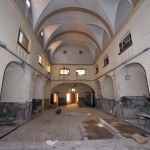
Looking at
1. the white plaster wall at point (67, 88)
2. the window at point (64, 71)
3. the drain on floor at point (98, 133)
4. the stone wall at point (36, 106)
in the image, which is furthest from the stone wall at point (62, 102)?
the drain on floor at point (98, 133)

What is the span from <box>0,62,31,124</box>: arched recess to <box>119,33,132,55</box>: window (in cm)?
626

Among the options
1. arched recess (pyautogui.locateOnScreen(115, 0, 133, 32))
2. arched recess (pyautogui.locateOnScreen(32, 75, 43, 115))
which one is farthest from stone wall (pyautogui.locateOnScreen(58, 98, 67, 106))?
arched recess (pyautogui.locateOnScreen(115, 0, 133, 32))

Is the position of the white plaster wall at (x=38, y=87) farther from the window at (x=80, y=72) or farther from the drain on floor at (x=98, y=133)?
the drain on floor at (x=98, y=133)

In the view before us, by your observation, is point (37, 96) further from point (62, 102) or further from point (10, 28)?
point (62, 102)

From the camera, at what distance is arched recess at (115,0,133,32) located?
660 centimetres

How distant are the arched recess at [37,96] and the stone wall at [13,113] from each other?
313 centimetres

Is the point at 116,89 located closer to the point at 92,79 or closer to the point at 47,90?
the point at 92,79

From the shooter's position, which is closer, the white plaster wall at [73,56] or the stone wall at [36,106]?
the stone wall at [36,106]

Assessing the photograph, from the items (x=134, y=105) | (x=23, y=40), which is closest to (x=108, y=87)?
(x=134, y=105)

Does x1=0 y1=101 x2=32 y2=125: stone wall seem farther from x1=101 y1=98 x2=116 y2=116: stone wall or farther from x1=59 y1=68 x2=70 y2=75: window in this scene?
x1=59 y1=68 x2=70 y2=75: window

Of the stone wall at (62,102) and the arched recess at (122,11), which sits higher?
the arched recess at (122,11)

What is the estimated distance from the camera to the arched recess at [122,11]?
660cm

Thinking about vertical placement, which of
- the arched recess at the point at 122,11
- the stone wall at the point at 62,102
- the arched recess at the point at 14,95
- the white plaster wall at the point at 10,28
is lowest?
the stone wall at the point at 62,102

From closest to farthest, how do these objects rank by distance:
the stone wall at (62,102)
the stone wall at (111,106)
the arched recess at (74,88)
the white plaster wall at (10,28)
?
the white plaster wall at (10,28), the stone wall at (111,106), the arched recess at (74,88), the stone wall at (62,102)
